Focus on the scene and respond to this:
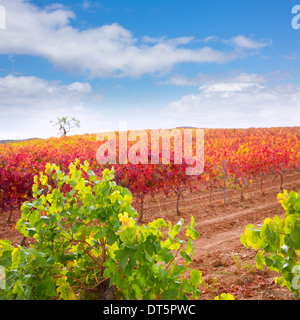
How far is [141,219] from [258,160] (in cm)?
752

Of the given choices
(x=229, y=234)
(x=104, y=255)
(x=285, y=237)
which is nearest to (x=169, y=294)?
(x=285, y=237)

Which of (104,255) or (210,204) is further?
(210,204)

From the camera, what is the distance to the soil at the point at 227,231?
5.55 metres

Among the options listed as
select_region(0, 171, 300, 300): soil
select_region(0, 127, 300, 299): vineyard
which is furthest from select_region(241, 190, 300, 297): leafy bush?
select_region(0, 127, 300, 299): vineyard

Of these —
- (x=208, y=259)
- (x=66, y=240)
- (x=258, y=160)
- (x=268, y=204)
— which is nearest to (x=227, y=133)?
(x=258, y=160)

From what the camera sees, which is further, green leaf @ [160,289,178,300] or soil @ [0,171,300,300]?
soil @ [0,171,300,300]

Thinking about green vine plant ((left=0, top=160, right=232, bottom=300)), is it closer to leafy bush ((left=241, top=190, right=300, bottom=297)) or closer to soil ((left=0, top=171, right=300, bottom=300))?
leafy bush ((left=241, top=190, right=300, bottom=297))

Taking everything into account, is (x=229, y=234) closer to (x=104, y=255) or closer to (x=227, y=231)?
(x=227, y=231)

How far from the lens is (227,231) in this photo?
32.4 ft

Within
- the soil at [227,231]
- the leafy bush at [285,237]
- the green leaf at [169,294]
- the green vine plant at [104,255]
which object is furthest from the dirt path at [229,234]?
the green leaf at [169,294]

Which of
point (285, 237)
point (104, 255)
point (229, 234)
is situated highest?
point (285, 237)

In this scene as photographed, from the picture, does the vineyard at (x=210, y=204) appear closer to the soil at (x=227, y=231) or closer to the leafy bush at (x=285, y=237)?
the soil at (x=227, y=231)

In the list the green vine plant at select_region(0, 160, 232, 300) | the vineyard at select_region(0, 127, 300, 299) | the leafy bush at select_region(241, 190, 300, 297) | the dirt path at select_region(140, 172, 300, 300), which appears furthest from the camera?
the vineyard at select_region(0, 127, 300, 299)

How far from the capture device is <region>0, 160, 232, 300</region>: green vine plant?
222 centimetres
